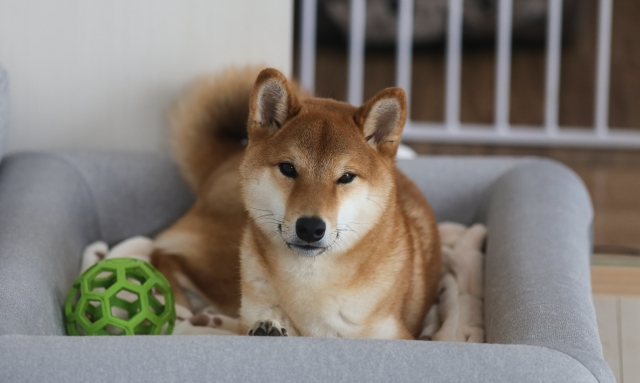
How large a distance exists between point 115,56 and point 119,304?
0.97 meters

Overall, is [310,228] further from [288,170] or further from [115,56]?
[115,56]

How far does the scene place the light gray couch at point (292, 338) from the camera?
47.5 inches

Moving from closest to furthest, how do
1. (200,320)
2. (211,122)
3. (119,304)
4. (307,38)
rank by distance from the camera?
(119,304)
(200,320)
(211,122)
(307,38)

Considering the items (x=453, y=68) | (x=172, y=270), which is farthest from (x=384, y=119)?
(x=453, y=68)

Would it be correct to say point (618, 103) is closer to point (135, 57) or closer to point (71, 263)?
point (135, 57)

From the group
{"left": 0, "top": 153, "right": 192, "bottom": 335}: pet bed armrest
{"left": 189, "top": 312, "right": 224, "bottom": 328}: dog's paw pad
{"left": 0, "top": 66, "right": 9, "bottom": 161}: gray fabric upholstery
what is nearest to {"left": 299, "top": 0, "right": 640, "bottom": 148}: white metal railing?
{"left": 0, "top": 153, "right": 192, "bottom": 335}: pet bed armrest

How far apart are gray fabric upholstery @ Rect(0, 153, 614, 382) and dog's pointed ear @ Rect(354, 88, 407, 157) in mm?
401

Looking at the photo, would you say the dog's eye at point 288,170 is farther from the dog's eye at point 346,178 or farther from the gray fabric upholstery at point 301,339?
the gray fabric upholstery at point 301,339

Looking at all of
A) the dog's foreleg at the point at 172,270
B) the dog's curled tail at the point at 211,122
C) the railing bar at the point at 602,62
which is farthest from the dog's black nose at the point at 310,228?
the railing bar at the point at 602,62

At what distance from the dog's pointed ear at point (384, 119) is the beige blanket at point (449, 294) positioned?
19.7 inches

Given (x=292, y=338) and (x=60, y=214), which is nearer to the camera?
(x=292, y=338)

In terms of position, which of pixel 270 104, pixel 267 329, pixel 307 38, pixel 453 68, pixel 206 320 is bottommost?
pixel 206 320

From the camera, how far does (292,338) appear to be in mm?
1251

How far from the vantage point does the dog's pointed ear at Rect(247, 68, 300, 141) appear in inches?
54.9
